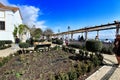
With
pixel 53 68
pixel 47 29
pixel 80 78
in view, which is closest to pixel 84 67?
pixel 80 78

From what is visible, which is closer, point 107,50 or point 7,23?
point 107,50

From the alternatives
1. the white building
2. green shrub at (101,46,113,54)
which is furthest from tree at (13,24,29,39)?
green shrub at (101,46,113,54)

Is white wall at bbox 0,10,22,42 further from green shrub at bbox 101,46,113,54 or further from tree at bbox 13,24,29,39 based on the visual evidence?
green shrub at bbox 101,46,113,54

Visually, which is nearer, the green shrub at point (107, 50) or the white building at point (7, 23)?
the green shrub at point (107, 50)

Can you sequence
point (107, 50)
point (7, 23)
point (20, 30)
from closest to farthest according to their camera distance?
1. point (107, 50)
2. point (7, 23)
3. point (20, 30)

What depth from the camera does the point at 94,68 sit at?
10.5 m

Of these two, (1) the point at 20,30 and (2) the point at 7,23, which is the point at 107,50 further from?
(2) the point at 7,23

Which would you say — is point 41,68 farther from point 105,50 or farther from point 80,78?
point 105,50

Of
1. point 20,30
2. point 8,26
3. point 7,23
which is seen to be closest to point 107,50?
point 20,30

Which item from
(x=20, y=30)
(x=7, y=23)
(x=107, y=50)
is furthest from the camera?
(x=20, y=30)

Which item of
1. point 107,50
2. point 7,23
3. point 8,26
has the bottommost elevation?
point 107,50

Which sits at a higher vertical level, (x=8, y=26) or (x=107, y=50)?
(x=8, y=26)

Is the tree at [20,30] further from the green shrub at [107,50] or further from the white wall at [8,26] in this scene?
the green shrub at [107,50]

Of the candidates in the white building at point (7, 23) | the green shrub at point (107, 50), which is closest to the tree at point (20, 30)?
the white building at point (7, 23)
